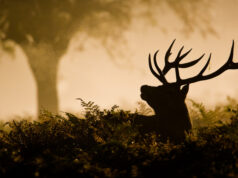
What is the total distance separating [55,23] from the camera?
82.9ft

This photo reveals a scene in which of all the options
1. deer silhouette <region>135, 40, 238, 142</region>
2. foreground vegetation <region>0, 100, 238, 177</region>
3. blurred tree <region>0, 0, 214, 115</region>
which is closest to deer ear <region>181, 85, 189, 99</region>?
deer silhouette <region>135, 40, 238, 142</region>

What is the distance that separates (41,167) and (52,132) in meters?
1.23

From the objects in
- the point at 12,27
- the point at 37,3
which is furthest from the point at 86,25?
the point at 12,27

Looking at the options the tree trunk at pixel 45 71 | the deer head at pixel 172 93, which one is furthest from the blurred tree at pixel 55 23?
the deer head at pixel 172 93

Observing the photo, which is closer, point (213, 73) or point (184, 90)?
point (184, 90)

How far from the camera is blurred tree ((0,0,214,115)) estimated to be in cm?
2397

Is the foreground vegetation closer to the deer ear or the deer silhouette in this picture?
the deer silhouette

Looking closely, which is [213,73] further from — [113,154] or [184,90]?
[113,154]

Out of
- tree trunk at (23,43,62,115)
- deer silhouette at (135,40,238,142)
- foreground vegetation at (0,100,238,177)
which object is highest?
tree trunk at (23,43,62,115)

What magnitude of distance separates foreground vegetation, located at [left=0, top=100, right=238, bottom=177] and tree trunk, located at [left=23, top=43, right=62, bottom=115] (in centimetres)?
2249

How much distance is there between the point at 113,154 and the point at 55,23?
24.2 metres

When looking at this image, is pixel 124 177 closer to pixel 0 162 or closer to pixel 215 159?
pixel 215 159

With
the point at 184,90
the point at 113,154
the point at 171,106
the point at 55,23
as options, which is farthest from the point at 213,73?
the point at 55,23

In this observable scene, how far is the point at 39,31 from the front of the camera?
79.9ft
